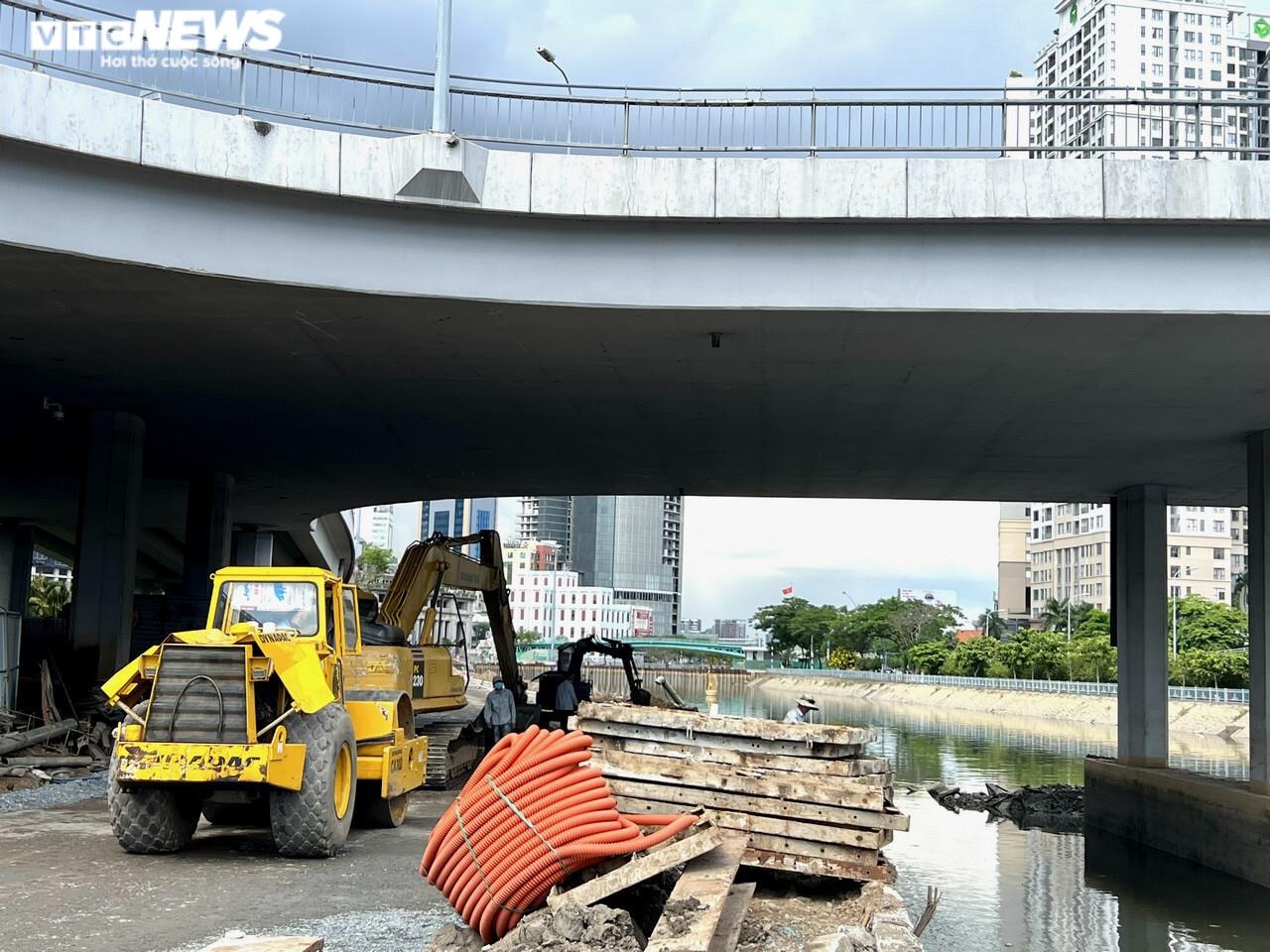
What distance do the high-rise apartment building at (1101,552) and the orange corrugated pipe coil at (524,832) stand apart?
399 ft

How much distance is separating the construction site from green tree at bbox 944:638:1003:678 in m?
84.6

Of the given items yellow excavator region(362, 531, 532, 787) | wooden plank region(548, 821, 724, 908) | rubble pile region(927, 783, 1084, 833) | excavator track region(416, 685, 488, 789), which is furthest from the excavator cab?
wooden plank region(548, 821, 724, 908)

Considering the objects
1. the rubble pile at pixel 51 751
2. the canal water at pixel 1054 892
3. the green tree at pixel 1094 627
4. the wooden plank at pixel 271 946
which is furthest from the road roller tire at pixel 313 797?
the green tree at pixel 1094 627

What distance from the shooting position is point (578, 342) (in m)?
16.4

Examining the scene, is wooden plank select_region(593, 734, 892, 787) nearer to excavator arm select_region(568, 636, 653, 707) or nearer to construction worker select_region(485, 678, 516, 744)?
construction worker select_region(485, 678, 516, 744)

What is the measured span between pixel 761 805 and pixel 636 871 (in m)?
1.92

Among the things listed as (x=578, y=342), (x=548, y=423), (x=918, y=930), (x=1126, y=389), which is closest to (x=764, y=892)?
(x=918, y=930)

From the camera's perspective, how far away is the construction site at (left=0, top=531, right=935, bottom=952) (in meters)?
8.72

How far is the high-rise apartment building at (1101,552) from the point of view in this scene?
5433 inches

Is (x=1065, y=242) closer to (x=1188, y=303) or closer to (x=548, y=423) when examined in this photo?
(x=1188, y=303)

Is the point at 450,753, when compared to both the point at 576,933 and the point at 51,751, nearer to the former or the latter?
Answer: the point at 51,751

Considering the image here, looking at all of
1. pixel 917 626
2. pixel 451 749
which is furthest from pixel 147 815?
pixel 917 626

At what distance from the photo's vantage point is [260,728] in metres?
11.9

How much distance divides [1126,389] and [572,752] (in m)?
12.2
